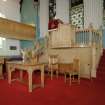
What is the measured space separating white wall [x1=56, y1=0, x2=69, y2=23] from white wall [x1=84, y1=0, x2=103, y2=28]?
1359mm

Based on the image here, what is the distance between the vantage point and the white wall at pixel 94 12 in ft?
22.6

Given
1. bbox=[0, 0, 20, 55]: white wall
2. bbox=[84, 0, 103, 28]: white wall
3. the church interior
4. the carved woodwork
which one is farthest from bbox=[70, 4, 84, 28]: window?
bbox=[0, 0, 20, 55]: white wall

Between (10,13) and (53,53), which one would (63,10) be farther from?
(10,13)

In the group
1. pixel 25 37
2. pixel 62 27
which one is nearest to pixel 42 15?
pixel 25 37

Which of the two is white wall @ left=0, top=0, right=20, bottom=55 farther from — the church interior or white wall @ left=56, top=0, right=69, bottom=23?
white wall @ left=56, top=0, right=69, bottom=23

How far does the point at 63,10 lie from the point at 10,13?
11.0ft

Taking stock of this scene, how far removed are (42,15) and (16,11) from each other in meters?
1.81

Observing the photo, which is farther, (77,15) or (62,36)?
(77,15)

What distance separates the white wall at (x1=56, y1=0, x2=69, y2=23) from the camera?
828cm

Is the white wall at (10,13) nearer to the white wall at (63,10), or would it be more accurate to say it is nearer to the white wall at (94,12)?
the white wall at (63,10)

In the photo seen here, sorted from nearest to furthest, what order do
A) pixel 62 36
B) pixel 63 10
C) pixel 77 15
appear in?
1. pixel 62 36
2. pixel 77 15
3. pixel 63 10

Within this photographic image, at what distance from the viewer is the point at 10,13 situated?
8.98 m

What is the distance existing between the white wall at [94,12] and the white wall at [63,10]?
1359 millimetres

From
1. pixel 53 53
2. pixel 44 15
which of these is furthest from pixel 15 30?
pixel 53 53
